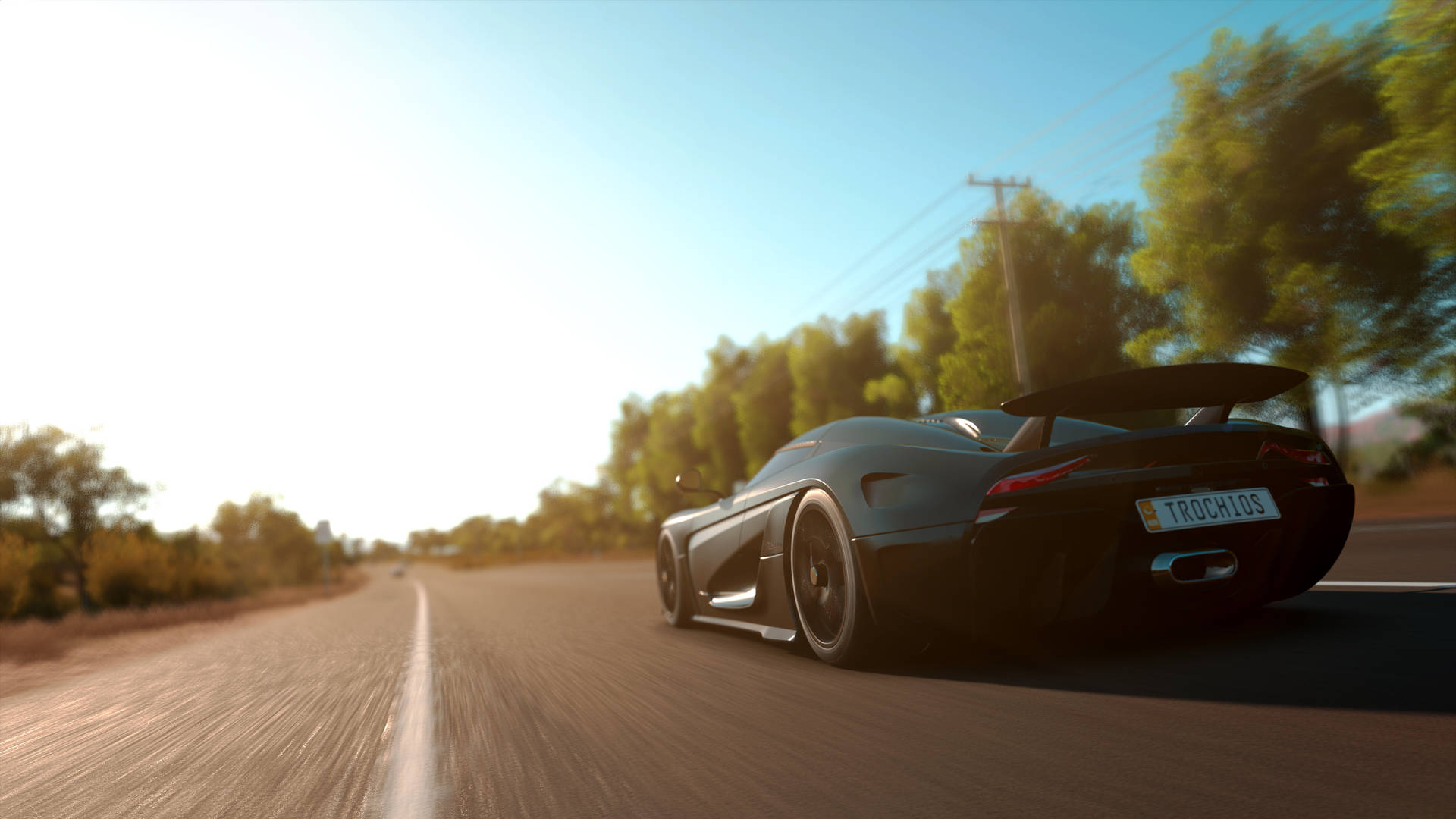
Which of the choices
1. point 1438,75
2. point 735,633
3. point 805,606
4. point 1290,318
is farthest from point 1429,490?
point 805,606

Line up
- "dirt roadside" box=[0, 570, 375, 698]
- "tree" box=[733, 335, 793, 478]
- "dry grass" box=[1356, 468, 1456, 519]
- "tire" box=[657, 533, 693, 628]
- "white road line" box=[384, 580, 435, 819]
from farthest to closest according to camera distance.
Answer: "tree" box=[733, 335, 793, 478]
"dry grass" box=[1356, 468, 1456, 519]
"dirt roadside" box=[0, 570, 375, 698]
"tire" box=[657, 533, 693, 628]
"white road line" box=[384, 580, 435, 819]

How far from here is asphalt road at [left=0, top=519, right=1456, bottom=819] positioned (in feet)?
7.18

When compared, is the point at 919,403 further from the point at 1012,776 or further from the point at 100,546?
the point at 100,546

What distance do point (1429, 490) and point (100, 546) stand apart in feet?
96.5

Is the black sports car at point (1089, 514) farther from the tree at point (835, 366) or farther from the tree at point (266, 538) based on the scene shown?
the tree at point (266, 538)

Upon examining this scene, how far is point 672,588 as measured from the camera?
687 cm

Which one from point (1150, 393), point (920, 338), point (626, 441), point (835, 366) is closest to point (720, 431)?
point (835, 366)

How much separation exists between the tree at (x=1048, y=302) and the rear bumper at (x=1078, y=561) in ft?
31.4

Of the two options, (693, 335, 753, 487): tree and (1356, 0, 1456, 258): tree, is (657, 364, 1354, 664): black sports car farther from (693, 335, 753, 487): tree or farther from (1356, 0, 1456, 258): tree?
(693, 335, 753, 487): tree

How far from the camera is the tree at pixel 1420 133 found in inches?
566

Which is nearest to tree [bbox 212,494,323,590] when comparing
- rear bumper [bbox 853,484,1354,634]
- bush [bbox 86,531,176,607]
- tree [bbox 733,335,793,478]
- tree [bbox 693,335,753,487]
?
tree [bbox 693,335,753,487]

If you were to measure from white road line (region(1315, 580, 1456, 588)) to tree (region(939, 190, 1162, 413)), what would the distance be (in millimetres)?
7561

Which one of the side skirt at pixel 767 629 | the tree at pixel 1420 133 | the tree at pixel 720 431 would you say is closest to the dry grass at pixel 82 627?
the side skirt at pixel 767 629

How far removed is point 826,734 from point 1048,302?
60.5ft
